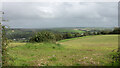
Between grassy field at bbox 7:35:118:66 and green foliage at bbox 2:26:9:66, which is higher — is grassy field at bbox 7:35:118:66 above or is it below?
below

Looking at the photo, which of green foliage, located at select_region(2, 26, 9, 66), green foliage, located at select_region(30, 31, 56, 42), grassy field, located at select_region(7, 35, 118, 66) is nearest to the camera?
green foliage, located at select_region(2, 26, 9, 66)

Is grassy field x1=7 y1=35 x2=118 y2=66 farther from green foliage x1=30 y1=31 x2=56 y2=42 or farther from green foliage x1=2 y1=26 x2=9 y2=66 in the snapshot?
green foliage x1=30 y1=31 x2=56 y2=42

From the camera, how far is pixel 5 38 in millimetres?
5926

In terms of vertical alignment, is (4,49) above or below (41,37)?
above

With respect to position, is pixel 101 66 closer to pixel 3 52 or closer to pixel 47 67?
pixel 47 67

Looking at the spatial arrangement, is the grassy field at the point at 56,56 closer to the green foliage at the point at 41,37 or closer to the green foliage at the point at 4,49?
the green foliage at the point at 4,49

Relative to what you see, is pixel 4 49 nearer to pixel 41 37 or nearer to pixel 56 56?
pixel 56 56

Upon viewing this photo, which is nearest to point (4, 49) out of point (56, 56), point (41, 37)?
point (56, 56)

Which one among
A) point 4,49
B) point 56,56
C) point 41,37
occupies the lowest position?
point 56,56

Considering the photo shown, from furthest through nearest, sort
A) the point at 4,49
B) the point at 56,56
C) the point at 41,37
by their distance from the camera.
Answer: the point at 41,37
the point at 56,56
the point at 4,49

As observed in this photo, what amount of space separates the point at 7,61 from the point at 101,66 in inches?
191

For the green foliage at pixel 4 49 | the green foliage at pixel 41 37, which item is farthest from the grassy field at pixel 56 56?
the green foliage at pixel 41 37

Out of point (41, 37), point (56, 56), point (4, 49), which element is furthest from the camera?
point (41, 37)

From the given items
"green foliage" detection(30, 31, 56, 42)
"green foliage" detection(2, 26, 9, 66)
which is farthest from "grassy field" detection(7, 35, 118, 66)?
"green foliage" detection(30, 31, 56, 42)
